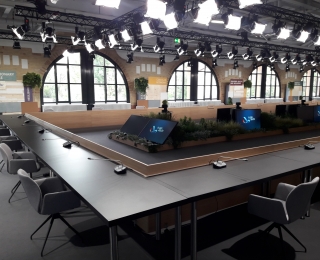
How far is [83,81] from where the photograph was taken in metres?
12.4

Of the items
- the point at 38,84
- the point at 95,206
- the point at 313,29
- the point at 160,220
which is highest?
the point at 313,29

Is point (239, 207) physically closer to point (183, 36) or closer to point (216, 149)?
point (216, 149)

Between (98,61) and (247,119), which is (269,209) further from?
(98,61)

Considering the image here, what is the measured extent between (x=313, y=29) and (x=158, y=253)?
8105 mm

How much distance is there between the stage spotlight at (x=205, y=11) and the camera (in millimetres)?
5336

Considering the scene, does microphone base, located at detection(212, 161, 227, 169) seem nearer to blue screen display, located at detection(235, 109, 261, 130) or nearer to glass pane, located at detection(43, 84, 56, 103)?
blue screen display, located at detection(235, 109, 261, 130)

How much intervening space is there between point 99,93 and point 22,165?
9788 millimetres

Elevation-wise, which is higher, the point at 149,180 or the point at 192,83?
the point at 192,83

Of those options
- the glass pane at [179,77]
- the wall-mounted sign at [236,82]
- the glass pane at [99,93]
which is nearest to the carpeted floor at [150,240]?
the glass pane at [99,93]

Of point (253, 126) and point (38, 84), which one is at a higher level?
point (38, 84)

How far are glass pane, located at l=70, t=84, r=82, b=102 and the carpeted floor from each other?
959 centimetres

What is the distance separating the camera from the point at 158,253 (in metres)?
2.50

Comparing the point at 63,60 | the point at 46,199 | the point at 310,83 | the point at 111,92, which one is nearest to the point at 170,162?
the point at 46,199

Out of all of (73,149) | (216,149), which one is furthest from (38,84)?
(216,149)
